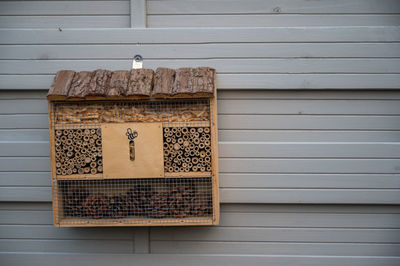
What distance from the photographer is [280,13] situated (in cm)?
274

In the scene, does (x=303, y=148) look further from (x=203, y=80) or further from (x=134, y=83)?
(x=134, y=83)

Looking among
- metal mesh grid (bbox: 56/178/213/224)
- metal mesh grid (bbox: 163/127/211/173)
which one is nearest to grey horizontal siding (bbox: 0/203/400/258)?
metal mesh grid (bbox: 56/178/213/224)

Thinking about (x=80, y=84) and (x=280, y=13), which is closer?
(x=80, y=84)

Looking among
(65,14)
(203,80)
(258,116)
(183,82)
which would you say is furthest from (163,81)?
(65,14)

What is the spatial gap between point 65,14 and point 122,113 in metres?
1.11

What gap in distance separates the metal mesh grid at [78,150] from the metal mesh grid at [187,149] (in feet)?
1.73

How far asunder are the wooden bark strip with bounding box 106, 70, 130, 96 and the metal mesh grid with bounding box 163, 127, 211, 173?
0.43 m

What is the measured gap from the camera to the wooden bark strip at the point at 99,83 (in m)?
2.35

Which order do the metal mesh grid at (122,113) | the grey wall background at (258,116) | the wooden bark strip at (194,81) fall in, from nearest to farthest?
the wooden bark strip at (194,81)
the metal mesh grid at (122,113)
the grey wall background at (258,116)

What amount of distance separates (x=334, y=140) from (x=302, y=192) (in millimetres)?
520

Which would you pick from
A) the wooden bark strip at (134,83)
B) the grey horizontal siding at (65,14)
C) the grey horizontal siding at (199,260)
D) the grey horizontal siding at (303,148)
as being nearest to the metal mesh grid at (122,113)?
the wooden bark strip at (134,83)

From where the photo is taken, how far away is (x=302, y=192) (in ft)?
8.91

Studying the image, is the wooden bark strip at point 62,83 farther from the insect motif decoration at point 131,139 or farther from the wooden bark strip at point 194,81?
the wooden bark strip at point 194,81

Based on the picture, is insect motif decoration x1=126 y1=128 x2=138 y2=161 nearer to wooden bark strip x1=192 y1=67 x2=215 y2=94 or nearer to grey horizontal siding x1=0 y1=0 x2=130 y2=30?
wooden bark strip x1=192 y1=67 x2=215 y2=94
